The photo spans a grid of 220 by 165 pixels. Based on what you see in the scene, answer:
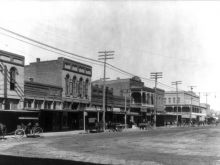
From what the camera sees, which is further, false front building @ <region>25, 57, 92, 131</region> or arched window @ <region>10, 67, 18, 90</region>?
false front building @ <region>25, 57, 92, 131</region>

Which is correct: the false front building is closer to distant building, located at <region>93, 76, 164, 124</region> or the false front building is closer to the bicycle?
the bicycle

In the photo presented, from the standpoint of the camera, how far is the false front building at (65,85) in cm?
4734

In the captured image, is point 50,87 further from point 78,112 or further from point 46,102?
point 78,112

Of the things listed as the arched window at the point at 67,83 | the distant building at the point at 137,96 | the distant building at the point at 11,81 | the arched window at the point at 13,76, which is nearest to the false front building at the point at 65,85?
the arched window at the point at 67,83

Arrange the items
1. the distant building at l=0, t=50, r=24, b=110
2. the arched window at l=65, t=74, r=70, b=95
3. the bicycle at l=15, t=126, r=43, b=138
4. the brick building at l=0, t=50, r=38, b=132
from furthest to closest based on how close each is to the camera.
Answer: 1. the arched window at l=65, t=74, r=70, b=95
2. the distant building at l=0, t=50, r=24, b=110
3. the brick building at l=0, t=50, r=38, b=132
4. the bicycle at l=15, t=126, r=43, b=138

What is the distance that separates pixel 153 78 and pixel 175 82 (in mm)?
21383

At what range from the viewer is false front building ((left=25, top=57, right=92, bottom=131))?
47344 millimetres

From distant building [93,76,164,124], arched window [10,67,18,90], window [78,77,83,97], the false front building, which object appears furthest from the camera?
distant building [93,76,164,124]

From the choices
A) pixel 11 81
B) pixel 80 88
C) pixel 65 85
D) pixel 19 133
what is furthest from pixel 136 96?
pixel 19 133

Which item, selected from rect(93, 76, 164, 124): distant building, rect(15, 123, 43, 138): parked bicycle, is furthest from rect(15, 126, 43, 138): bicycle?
rect(93, 76, 164, 124): distant building

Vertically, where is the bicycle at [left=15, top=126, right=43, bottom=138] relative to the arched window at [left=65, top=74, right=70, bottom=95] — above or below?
below

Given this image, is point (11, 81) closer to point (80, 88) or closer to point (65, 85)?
point (65, 85)

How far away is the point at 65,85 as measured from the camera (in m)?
50.8

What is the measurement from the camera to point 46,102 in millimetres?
46000
